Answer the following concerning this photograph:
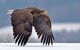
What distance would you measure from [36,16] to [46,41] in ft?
0.98

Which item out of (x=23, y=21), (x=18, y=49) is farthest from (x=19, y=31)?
(x=18, y=49)

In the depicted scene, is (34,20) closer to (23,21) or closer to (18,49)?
(23,21)

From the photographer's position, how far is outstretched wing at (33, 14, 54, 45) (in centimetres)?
457

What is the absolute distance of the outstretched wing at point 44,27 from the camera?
4.57 meters

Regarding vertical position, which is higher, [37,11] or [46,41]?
[37,11]

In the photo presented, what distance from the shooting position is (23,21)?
4527 mm

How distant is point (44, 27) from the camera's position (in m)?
4.60

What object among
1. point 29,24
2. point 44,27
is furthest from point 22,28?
point 44,27

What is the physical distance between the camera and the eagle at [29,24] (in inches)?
178

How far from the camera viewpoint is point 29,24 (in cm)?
451

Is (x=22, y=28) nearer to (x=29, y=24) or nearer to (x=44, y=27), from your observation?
(x=29, y=24)

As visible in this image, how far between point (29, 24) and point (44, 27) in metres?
0.18

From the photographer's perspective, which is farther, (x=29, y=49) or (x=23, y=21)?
(x=23, y=21)

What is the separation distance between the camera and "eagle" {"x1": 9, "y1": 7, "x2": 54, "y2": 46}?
14.8ft
